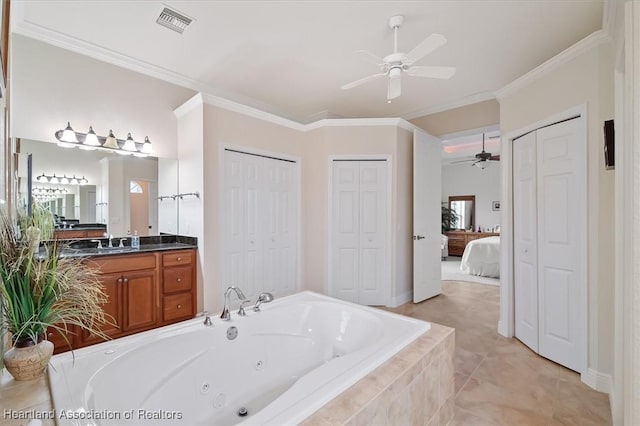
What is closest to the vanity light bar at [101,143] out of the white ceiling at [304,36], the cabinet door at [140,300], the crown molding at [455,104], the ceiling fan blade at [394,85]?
the white ceiling at [304,36]

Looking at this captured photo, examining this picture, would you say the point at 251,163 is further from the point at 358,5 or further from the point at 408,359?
the point at 408,359

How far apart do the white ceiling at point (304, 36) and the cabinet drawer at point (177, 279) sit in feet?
6.92

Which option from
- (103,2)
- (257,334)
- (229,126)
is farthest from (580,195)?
(103,2)

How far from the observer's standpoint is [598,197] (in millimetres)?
2092

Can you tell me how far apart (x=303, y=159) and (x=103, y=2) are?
8.05 feet

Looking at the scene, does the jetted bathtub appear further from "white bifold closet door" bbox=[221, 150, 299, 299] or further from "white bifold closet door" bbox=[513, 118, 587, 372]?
"white bifold closet door" bbox=[513, 118, 587, 372]

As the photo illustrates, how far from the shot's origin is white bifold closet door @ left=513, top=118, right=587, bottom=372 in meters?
2.24

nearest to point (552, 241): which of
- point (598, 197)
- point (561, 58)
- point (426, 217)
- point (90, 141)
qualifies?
point (598, 197)

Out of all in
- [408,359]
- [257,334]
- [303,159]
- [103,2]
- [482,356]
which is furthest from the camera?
[303,159]

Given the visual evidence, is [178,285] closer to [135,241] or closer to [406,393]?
[135,241]

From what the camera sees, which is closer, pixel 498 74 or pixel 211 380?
pixel 211 380

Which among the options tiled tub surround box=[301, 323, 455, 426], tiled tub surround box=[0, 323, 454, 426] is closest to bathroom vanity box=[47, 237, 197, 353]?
tiled tub surround box=[0, 323, 454, 426]

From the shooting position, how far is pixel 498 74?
3203 millimetres

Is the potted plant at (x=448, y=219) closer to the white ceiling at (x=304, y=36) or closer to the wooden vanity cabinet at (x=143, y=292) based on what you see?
the white ceiling at (x=304, y=36)
